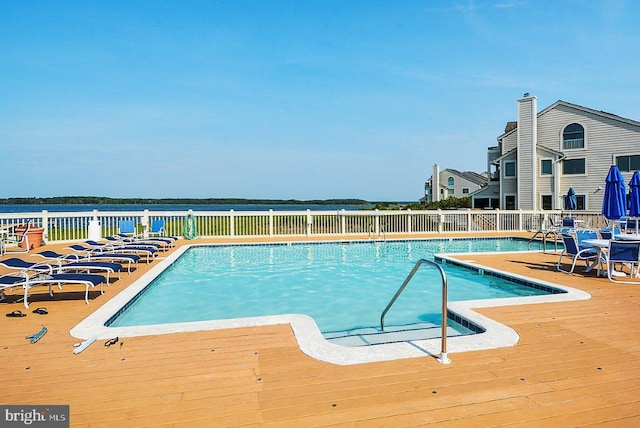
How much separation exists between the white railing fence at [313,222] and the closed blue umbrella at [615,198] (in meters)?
7.81

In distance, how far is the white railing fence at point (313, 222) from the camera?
13.7 metres

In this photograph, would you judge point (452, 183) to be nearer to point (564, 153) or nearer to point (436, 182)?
point (436, 182)

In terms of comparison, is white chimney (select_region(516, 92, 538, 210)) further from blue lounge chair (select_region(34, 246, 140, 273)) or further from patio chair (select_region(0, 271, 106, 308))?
patio chair (select_region(0, 271, 106, 308))

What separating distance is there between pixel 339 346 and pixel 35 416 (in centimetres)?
218

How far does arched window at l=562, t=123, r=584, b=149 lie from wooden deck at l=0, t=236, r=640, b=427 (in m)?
20.6

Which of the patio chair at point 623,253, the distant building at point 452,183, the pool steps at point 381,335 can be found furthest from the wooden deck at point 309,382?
the distant building at point 452,183

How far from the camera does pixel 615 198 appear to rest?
7.54 metres

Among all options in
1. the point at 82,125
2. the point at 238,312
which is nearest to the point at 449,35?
the point at 238,312

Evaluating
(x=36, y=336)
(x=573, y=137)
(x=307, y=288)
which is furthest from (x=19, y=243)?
(x=573, y=137)

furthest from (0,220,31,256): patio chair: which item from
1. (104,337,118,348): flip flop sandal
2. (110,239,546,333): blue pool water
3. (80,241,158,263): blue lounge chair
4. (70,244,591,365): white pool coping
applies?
(104,337,118,348): flip flop sandal

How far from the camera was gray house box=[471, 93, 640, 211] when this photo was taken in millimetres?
19984

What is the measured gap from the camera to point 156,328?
13.2 feet

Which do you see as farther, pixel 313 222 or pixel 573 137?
pixel 573 137

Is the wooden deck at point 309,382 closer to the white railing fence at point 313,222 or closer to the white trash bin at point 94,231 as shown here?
the white trash bin at point 94,231
